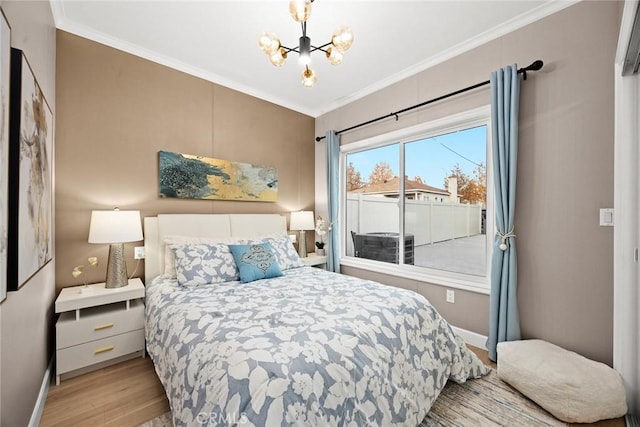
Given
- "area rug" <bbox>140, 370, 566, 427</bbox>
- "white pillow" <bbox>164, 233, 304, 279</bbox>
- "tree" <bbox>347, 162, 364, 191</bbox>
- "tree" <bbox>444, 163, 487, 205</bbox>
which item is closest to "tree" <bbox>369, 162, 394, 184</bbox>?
"tree" <bbox>347, 162, 364, 191</bbox>

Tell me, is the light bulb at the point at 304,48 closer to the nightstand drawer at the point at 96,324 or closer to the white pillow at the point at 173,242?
the white pillow at the point at 173,242

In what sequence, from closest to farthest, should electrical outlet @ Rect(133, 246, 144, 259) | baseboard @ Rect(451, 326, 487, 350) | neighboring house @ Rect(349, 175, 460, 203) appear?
baseboard @ Rect(451, 326, 487, 350), electrical outlet @ Rect(133, 246, 144, 259), neighboring house @ Rect(349, 175, 460, 203)

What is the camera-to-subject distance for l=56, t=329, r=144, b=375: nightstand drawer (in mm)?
2004

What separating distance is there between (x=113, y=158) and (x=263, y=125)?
1727 mm

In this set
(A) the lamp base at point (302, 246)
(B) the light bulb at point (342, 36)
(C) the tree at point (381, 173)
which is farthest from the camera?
(A) the lamp base at point (302, 246)

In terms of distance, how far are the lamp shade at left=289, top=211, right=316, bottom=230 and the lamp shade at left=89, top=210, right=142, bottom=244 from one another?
1817mm

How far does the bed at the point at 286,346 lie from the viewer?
109cm

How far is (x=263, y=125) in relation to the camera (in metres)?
3.65

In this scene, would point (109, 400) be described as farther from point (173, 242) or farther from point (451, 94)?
point (451, 94)

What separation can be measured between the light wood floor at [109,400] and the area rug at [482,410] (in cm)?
16

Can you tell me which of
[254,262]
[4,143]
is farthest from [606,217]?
[4,143]

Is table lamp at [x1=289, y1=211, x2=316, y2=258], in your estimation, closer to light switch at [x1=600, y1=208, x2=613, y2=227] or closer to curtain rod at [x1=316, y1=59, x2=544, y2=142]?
curtain rod at [x1=316, y1=59, x2=544, y2=142]

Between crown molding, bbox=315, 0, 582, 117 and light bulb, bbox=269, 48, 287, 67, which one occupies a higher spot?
crown molding, bbox=315, 0, 582, 117

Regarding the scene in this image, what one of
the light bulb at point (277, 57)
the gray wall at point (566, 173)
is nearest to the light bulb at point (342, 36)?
the light bulb at point (277, 57)
